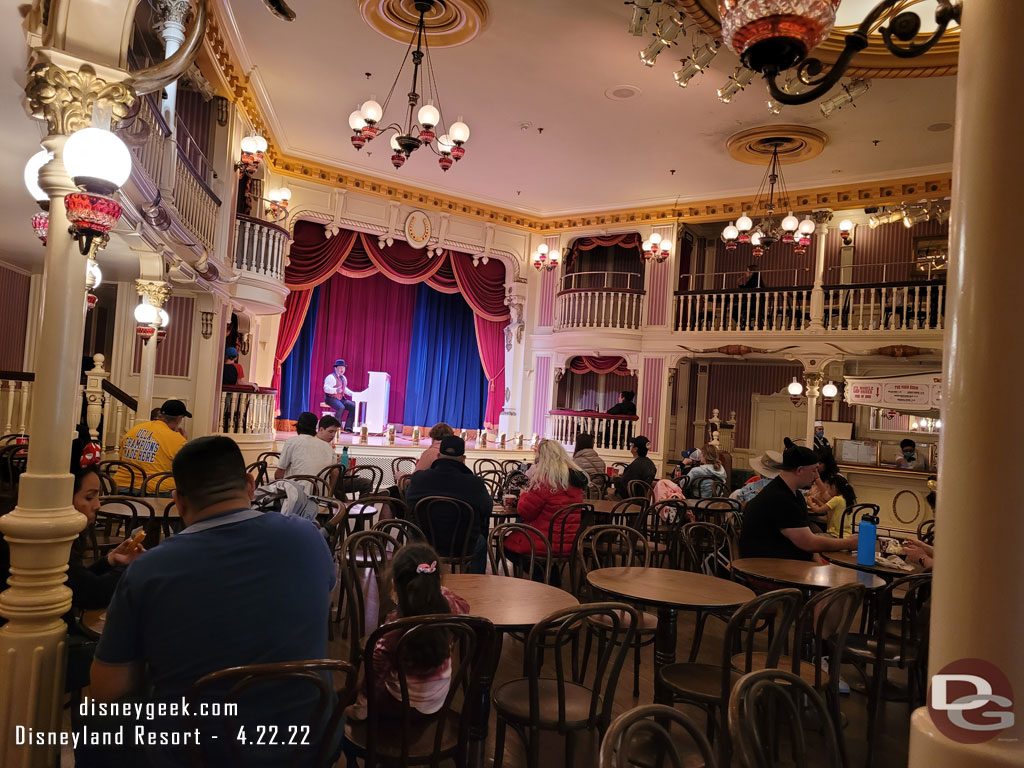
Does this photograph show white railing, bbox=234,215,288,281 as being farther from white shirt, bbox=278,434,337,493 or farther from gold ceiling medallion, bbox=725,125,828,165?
gold ceiling medallion, bbox=725,125,828,165

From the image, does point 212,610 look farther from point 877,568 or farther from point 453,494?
point 877,568

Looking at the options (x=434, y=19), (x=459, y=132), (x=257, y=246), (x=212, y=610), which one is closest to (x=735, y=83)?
(x=459, y=132)

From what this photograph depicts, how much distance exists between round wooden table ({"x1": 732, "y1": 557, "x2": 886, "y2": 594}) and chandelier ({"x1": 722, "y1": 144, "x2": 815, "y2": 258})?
5.42m

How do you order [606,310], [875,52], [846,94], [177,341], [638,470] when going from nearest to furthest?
[875,52], [846,94], [638,470], [177,341], [606,310]

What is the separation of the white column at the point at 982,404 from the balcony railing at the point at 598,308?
10409mm

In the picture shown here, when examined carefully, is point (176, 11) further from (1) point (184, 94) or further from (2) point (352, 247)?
(2) point (352, 247)

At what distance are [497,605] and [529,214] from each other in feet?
33.8

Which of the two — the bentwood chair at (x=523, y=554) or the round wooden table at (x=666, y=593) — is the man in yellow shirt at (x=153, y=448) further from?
the round wooden table at (x=666, y=593)

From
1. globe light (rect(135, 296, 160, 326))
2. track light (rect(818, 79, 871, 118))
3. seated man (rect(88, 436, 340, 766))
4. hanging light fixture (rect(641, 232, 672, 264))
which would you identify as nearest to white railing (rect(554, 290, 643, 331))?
hanging light fixture (rect(641, 232, 672, 264))

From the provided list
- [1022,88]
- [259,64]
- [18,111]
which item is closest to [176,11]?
[18,111]

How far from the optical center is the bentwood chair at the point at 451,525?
14.7 ft

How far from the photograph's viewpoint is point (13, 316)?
1023 cm

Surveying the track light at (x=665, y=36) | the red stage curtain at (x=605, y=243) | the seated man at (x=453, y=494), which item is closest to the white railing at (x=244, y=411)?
the seated man at (x=453, y=494)

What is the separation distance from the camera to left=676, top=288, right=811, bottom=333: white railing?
33.6 feet
